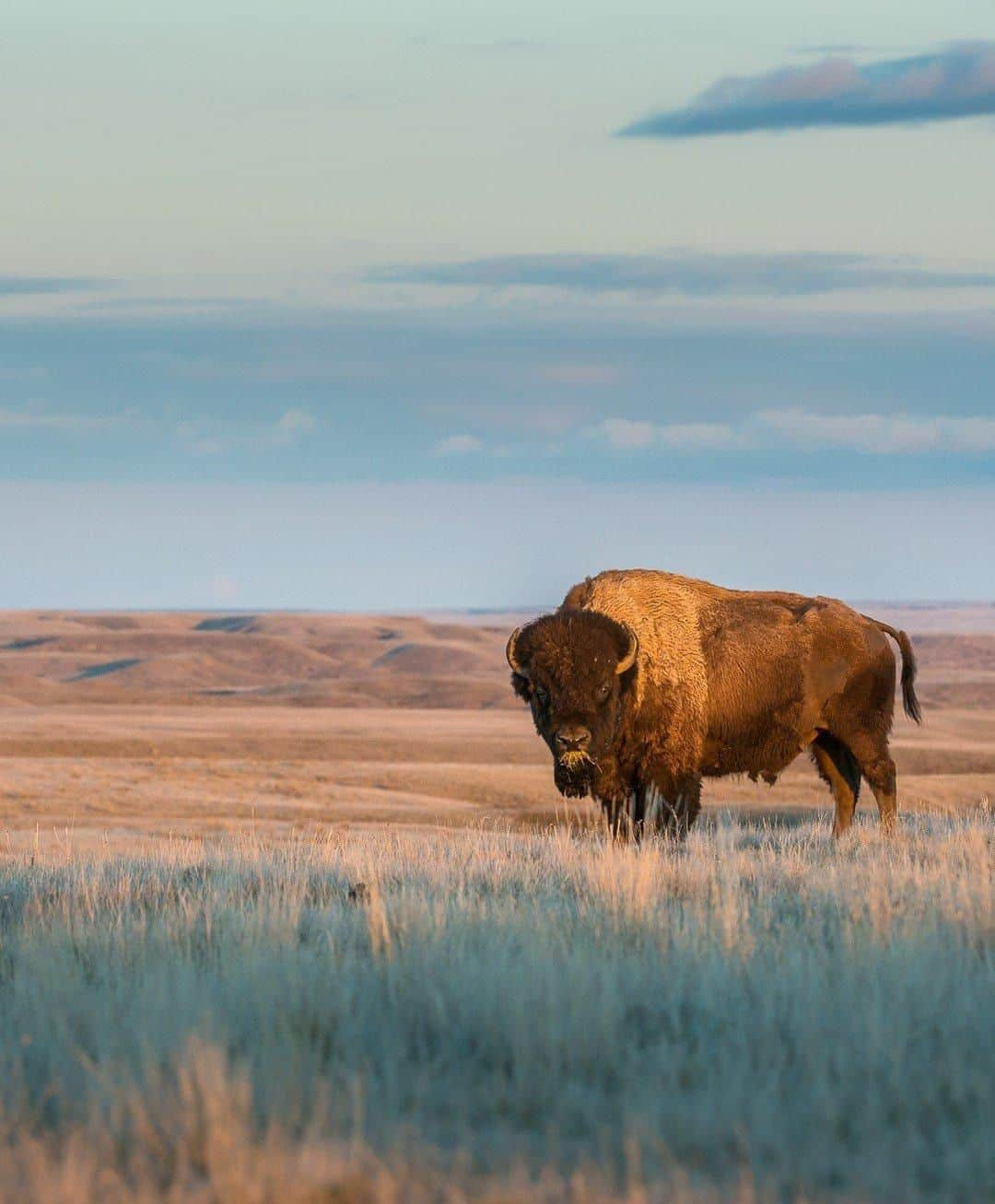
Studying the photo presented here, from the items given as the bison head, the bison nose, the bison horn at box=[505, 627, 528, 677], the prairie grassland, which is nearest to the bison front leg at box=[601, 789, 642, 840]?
the bison head

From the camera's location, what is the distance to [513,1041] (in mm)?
6020

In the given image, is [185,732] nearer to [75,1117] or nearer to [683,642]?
[683,642]

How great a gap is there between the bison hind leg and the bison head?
3144 millimetres

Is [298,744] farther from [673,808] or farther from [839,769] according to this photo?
[673,808]

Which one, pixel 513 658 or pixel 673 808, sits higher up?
pixel 513 658

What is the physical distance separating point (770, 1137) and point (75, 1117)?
2003 mm

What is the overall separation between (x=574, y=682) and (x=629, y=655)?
67 centimetres

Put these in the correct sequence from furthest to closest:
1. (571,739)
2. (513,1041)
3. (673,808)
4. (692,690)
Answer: (692,690) → (673,808) → (571,739) → (513,1041)

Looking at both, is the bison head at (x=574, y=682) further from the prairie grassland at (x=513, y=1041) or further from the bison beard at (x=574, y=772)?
the prairie grassland at (x=513, y=1041)

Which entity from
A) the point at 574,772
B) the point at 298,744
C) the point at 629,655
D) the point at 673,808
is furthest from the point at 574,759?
the point at 298,744

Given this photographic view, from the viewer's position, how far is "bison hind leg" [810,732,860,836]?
15109 mm

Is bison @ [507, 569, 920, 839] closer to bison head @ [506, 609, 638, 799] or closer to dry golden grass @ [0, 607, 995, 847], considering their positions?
bison head @ [506, 609, 638, 799]

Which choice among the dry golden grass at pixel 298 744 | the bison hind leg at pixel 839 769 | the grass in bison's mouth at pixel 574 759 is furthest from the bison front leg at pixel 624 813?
the dry golden grass at pixel 298 744

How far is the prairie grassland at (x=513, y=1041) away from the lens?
4.86 meters
